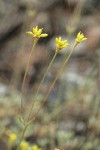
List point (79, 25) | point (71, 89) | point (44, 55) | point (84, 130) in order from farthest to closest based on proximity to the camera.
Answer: point (79, 25) → point (44, 55) → point (71, 89) → point (84, 130)

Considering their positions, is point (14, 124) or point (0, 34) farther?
point (0, 34)

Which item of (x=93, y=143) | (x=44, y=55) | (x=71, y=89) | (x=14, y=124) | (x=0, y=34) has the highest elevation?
(x=0, y=34)

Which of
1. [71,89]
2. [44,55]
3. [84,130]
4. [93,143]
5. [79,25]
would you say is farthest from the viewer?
[79,25]

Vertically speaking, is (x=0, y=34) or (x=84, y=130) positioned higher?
(x=0, y=34)

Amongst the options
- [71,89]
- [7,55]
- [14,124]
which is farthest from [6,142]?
[7,55]

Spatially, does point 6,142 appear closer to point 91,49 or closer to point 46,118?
point 46,118

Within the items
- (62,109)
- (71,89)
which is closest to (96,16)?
(71,89)
